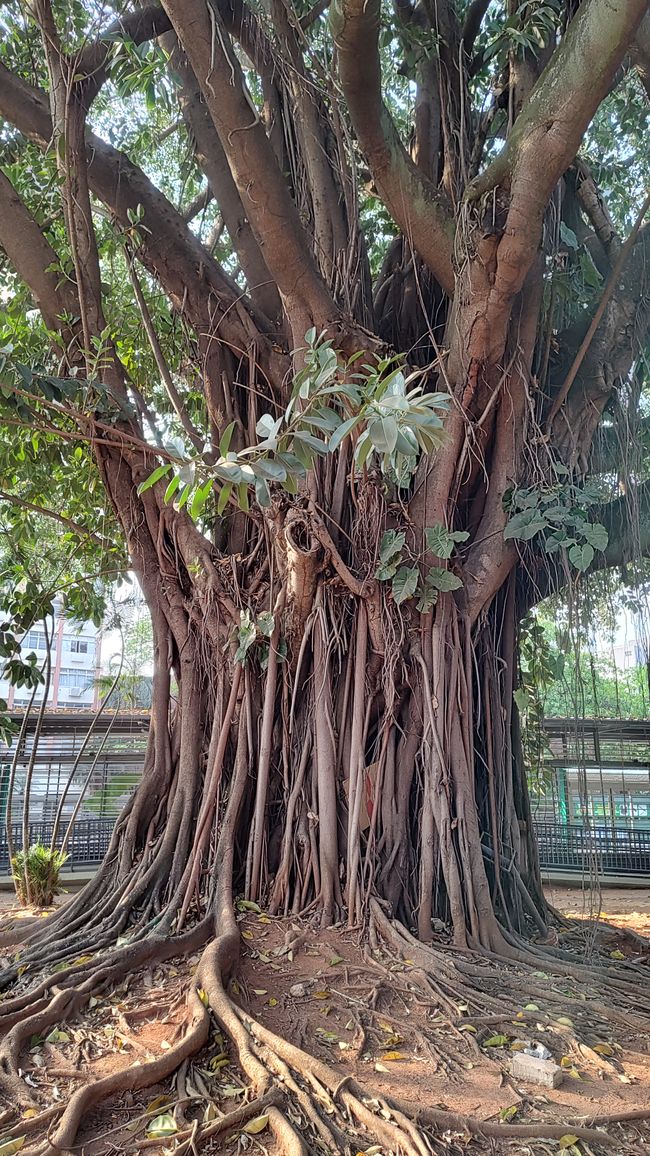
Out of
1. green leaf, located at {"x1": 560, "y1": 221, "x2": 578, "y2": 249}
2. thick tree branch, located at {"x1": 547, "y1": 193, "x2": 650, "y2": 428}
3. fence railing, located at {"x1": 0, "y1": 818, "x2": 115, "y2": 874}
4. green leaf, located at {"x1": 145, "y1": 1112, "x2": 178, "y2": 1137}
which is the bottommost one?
fence railing, located at {"x1": 0, "y1": 818, "x2": 115, "y2": 874}

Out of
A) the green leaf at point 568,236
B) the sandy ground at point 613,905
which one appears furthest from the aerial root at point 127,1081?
the green leaf at point 568,236

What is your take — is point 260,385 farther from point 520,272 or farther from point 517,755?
point 517,755

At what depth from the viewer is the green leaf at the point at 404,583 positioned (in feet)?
11.1

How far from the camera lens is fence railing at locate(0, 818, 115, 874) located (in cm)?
648

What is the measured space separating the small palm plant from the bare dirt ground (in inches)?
88.3

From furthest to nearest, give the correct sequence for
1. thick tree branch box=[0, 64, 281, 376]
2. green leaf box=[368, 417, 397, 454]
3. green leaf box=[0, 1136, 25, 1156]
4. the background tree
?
thick tree branch box=[0, 64, 281, 376] → the background tree → green leaf box=[0, 1136, 25, 1156] → green leaf box=[368, 417, 397, 454]

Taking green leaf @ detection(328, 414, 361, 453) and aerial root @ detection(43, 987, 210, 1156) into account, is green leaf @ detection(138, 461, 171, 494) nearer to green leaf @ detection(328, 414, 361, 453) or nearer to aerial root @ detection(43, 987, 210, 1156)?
green leaf @ detection(328, 414, 361, 453)

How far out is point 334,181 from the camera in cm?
388

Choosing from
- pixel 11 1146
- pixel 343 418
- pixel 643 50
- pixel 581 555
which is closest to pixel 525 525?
pixel 581 555

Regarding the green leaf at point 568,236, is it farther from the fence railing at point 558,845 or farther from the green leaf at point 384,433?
the fence railing at point 558,845

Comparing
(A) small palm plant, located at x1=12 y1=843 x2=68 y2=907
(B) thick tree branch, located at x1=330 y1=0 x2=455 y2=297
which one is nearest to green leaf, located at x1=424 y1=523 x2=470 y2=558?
(B) thick tree branch, located at x1=330 y1=0 x2=455 y2=297

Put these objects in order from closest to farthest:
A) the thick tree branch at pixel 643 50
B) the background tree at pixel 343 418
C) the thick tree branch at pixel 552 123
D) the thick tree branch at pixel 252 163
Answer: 1. the thick tree branch at pixel 552 123
2. the thick tree branch at pixel 252 163
3. the background tree at pixel 343 418
4. the thick tree branch at pixel 643 50

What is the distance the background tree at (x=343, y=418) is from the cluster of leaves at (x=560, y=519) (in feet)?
0.06

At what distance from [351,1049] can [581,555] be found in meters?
2.06
